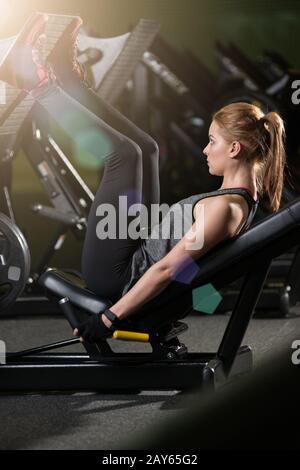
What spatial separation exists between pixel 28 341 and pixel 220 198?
152 centimetres

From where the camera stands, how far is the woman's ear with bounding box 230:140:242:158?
2496 mm

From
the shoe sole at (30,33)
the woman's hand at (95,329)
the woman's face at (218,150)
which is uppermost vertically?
the shoe sole at (30,33)

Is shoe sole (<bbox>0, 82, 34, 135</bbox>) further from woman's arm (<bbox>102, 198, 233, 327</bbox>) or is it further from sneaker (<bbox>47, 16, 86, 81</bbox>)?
woman's arm (<bbox>102, 198, 233, 327</bbox>)

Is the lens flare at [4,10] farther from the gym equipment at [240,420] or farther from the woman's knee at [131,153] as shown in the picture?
the gym equipment at [240,420]

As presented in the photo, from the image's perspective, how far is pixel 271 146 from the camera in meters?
2.54

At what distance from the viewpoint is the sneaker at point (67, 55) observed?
2830mm

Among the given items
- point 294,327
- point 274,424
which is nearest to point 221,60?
point 294,327

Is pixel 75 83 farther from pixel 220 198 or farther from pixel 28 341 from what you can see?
pixel 28 341

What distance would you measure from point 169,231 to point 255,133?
1.31 ft

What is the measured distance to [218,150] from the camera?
252cm

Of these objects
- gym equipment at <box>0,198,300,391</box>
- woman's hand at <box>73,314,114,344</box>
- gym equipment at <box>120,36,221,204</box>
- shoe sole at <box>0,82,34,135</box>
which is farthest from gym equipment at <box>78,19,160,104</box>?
gym equipment at <box>120,36,221,204</box>

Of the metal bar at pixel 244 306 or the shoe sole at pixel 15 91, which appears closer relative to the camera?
the metal bar at pixel 244 306

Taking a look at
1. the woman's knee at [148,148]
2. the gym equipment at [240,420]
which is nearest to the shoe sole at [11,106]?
the woman's knee at [148,148]

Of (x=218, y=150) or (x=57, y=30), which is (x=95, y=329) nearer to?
(x=218, y=150)
